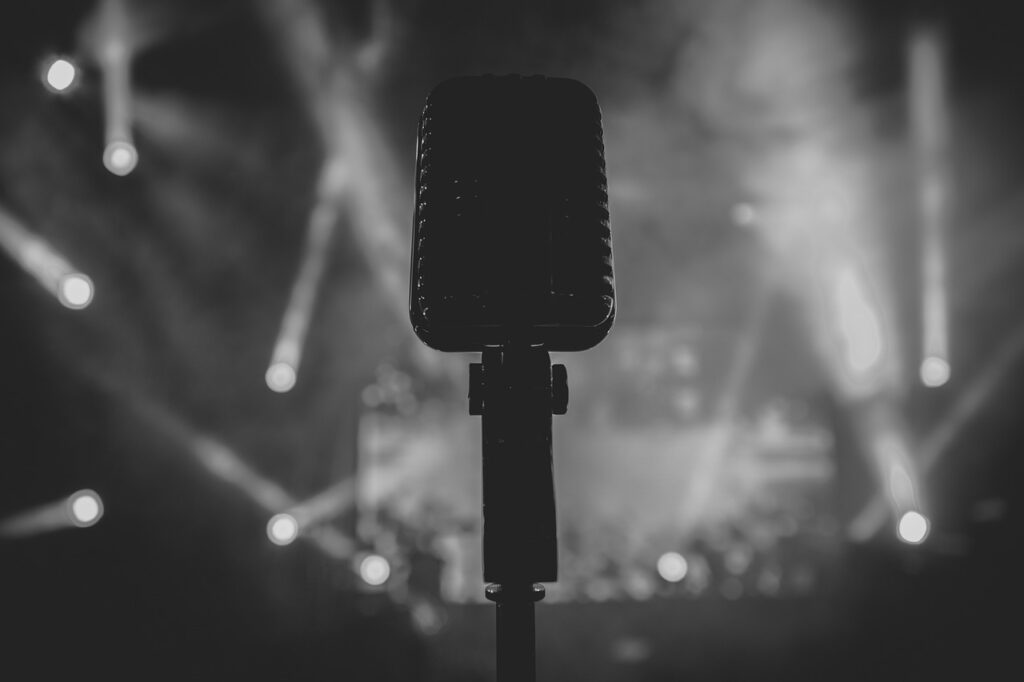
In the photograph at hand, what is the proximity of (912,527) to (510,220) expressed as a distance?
18.3 ft

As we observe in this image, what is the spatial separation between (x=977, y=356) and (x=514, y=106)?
5714 mm

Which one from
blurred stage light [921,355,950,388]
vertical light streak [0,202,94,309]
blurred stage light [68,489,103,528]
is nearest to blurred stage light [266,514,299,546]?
blurred stage light [68,489,103,528]

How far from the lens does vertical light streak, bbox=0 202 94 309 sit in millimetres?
3844

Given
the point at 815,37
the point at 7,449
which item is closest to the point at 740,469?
the point at 815,37

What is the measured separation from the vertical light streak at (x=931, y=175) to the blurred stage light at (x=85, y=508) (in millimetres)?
6040

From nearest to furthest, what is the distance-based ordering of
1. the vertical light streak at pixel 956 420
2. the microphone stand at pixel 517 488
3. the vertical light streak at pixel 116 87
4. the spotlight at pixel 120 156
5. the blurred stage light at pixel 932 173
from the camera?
the microphone stand at pixel 517 488 < the vertical light streak at pixel 116 87 < the blurred stage light at pixel 932 173 < the spotlight at pixel 120 156 < the vertical light streak at pixel 956 420

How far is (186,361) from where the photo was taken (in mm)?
5254

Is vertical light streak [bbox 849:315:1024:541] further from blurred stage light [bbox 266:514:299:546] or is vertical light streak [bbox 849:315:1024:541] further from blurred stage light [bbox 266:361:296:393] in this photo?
blurred stage light [bbox 266:361:296:393]

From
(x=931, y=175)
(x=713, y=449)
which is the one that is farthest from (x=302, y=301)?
(x=931, y=175)

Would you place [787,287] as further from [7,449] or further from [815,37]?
[7,449]

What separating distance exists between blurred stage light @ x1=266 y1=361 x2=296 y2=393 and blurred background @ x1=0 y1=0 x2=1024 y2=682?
31 millimetres

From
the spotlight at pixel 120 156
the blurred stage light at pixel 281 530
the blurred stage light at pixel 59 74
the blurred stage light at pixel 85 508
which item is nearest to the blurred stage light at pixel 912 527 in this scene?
the blurred stage light at pixel 281 530

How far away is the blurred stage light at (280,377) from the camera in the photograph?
5586 millimetres

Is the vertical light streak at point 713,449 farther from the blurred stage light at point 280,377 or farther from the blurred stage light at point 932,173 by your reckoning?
the blurred stage light at point 280,377
